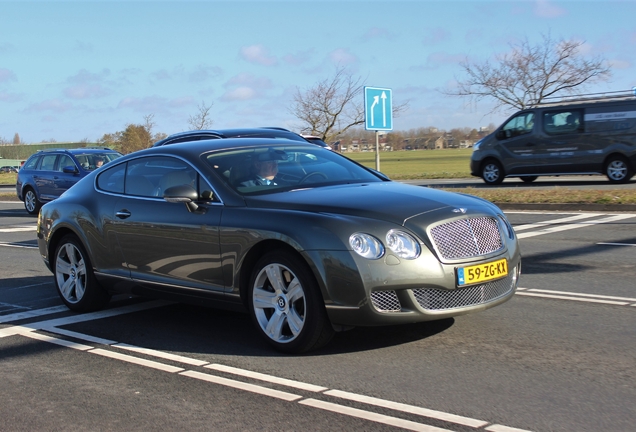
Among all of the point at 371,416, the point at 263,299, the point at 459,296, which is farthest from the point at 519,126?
the point at 371,416

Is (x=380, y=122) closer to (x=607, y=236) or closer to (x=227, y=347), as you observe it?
(x=607, y=236)

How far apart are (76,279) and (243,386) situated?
319 centimetres

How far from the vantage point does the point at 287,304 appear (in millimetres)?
5383

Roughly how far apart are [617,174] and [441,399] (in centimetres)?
1856

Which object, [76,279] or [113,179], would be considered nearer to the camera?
[113,179]

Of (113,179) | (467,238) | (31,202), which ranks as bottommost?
(31,202)

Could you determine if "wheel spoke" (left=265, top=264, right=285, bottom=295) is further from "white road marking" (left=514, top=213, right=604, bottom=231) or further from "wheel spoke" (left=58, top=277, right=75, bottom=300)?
"white road marking" (left=514, top=213, right=604, bottom=231)

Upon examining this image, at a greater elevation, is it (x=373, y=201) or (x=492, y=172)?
(x=373, y=201)

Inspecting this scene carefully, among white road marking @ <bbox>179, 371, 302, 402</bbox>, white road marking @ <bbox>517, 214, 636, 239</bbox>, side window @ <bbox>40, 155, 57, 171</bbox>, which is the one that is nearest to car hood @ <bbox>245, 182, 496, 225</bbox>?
white road marking @ <bbox>179, 371, 302, 402</bbox>

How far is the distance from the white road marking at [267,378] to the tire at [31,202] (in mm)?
17883

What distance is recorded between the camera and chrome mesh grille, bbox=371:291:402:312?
505 cm

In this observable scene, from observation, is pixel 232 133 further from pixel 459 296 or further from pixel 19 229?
pixel 459 296

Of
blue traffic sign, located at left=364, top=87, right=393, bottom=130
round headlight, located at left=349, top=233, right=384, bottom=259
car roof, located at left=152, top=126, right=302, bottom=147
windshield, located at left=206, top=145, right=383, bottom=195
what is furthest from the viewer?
blue traffic sign, located at left=364, top=87, right=393, bottom=130

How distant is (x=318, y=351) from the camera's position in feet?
17.9
